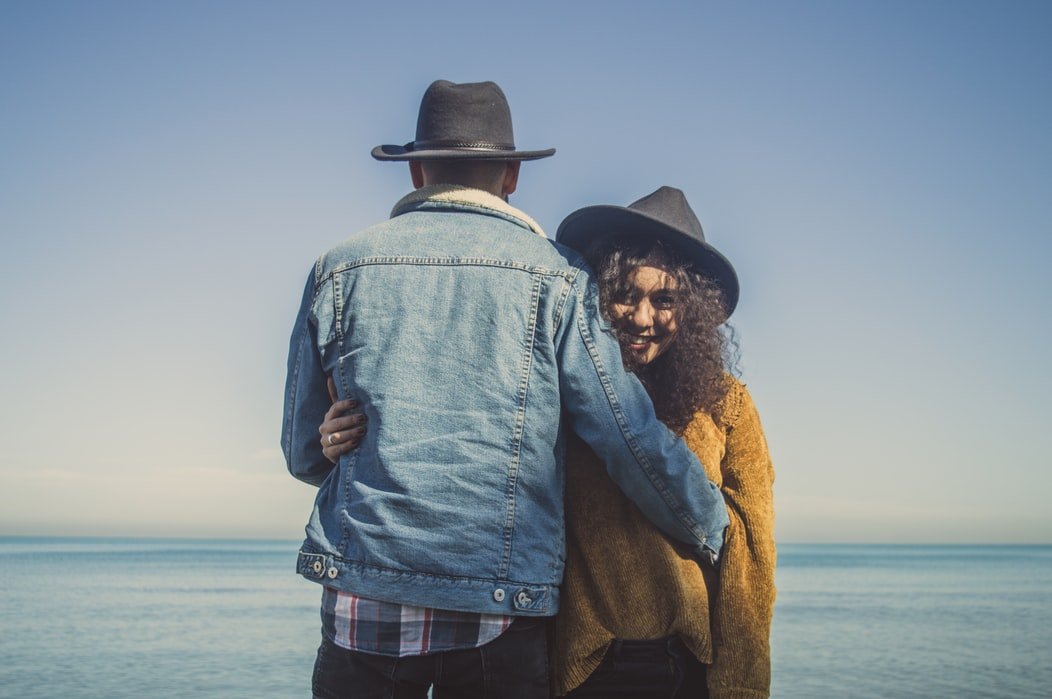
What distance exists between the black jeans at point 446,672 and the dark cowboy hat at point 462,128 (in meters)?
1.02

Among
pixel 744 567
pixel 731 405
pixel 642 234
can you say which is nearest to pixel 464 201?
pixel 642 234

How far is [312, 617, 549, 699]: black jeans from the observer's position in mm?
2014

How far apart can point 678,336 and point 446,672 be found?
936mm

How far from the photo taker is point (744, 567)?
2.25 metres

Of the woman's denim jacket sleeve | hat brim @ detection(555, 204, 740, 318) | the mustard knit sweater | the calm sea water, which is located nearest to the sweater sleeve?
the mustard knit sweater

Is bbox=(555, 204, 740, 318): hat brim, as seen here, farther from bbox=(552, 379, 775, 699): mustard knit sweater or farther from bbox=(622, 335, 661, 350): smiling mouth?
bbox=(552, 379, 775, 699): mustard knit sweater

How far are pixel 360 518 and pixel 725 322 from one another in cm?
106

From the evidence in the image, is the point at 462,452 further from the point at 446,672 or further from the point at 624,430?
the point at 446,672

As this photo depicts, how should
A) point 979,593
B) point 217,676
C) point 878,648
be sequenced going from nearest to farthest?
point 217,676 < point 878,648 < point 979,593

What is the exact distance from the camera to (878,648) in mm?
13516

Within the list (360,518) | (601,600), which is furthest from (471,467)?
(601,600)

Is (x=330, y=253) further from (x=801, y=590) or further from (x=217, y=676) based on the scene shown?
(x=801, y=590)

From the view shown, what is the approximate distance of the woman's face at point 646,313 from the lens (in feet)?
7.57

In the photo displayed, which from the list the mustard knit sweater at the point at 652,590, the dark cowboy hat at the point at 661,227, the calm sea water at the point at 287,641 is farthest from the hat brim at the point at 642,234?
the calm sea water at the point at 287,641
